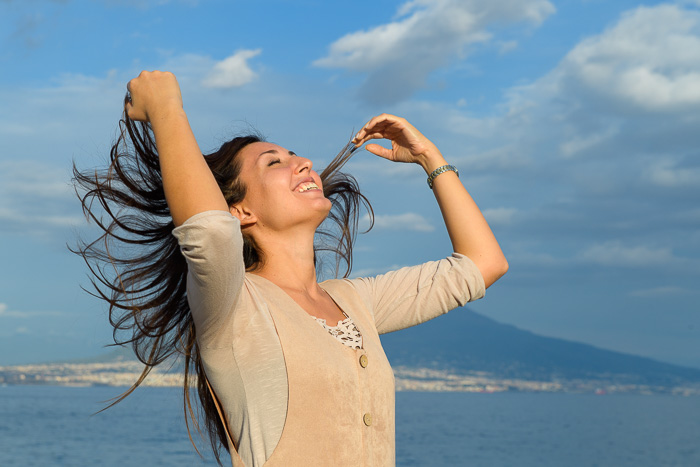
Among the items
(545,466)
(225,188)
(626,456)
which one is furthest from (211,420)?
(626,456)

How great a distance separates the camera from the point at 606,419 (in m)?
99.6

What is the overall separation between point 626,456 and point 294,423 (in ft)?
203

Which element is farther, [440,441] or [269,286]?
[440,441]

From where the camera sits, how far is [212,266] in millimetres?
1914

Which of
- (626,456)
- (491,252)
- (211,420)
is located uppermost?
(491,252)

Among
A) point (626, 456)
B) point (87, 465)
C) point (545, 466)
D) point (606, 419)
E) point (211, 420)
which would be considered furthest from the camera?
point (606, 419)

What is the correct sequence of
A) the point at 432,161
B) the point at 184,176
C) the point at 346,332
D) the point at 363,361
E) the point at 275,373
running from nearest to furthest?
the point at 184,176 → the point at 275,373 → the point at 363,361 → the point at 346,332 → the point at 432,161

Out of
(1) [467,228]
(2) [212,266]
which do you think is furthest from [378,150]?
(2) [212,266]

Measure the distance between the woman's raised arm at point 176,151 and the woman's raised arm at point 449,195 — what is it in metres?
1.11

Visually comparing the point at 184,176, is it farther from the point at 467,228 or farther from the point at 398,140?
the point at 398,140

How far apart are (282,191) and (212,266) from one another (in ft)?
2.50

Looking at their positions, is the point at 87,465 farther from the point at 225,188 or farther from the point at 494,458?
the point at 225,188

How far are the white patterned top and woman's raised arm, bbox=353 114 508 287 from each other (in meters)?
0.57

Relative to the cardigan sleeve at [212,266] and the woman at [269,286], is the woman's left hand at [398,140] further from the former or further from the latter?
the cardigan sleeve at [212,266]
